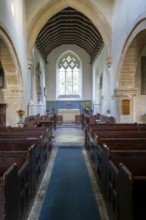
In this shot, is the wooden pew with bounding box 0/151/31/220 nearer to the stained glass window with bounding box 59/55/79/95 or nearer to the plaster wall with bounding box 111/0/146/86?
the plaster wall with bounding box 111/0/146/86

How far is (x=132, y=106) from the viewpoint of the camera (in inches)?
318

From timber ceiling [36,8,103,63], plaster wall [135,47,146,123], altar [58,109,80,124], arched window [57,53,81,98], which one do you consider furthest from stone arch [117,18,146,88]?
arched window [57,53,81,98]

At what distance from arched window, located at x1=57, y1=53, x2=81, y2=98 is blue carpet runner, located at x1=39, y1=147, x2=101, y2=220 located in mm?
12062

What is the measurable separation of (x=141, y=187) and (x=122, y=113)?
258 inches

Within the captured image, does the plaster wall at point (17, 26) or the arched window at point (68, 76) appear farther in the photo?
the arched window at point (68, 76)

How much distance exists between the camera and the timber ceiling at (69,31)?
34.6ft

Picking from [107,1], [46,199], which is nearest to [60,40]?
[107,1]

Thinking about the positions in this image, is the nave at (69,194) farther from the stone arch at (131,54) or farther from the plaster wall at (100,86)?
the plaster wall at (100,86)

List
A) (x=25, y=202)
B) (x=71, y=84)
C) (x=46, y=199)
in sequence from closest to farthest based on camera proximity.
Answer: (x=25, y=202) < (x=46, y=199) < (x=71, y=84)

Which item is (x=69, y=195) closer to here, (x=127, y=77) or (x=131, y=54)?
(x=131, y=54)

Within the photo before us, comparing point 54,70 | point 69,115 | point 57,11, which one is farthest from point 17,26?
point 54,70

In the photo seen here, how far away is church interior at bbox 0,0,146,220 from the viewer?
2.25 metres

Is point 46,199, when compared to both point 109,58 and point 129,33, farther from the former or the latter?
point 109,58

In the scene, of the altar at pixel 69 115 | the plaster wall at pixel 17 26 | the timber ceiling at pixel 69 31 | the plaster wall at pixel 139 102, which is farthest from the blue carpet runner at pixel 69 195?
the altar at pixel 69 115
